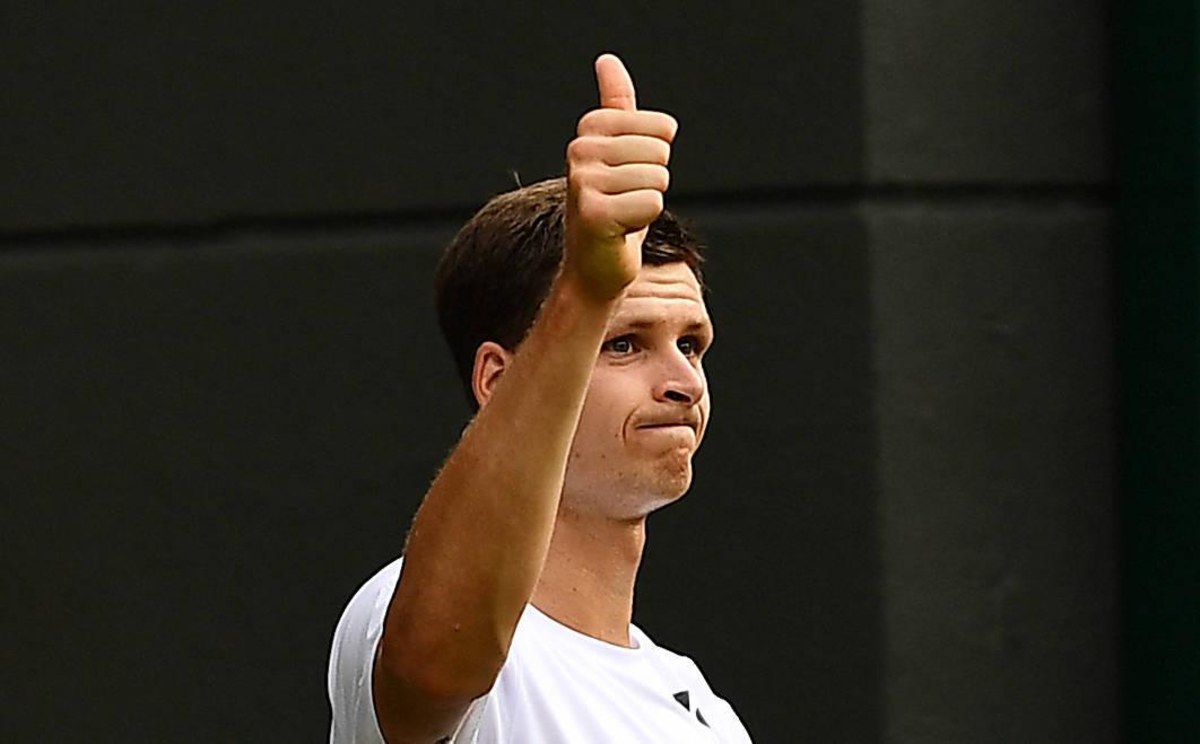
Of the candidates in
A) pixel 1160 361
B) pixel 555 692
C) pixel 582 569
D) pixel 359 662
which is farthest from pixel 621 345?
pixel 1160 361

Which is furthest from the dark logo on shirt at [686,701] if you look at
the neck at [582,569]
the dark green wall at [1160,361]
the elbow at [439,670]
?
the dark green wall at [1160,361]

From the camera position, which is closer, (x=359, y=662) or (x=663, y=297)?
(x=359, y=662)

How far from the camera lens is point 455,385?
501 centimetres

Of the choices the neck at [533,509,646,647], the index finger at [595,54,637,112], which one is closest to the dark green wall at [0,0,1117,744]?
the neck at [533,509,646,647]

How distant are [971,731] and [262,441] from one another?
1.59m

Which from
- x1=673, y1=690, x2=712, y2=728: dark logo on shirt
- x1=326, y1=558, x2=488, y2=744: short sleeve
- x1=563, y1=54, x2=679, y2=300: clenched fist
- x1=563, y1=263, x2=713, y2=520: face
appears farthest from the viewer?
x1=673, y1=690, x2=712, y2=728: dark logo on shirt

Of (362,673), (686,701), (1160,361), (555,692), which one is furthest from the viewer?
(1160,361)

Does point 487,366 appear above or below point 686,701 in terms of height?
above

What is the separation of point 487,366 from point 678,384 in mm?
230

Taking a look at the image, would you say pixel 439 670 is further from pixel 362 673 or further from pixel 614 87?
pixel 614 87

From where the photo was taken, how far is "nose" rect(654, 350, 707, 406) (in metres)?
2.72

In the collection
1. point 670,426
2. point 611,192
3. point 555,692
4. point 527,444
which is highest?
point 611,192

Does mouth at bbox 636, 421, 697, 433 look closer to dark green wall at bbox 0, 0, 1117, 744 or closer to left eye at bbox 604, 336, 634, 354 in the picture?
left eye at bbox 604, 336, 634, 354

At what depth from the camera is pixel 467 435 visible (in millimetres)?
2248
